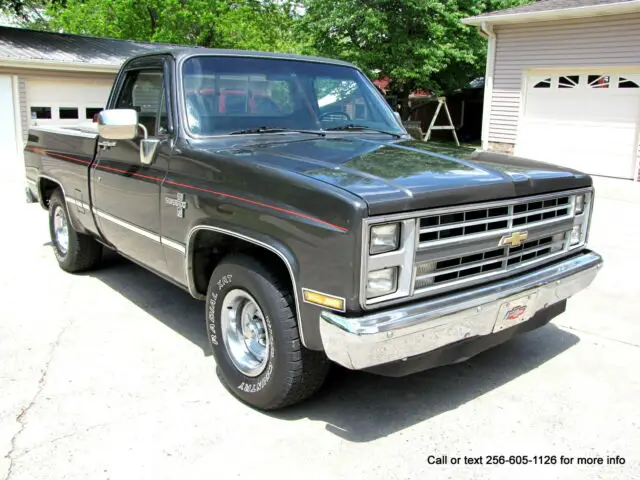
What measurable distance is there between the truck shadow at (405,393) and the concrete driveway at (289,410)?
12 millimetres

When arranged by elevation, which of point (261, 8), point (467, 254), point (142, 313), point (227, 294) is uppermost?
point (261, 8)

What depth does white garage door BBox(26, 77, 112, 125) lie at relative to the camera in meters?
15.4

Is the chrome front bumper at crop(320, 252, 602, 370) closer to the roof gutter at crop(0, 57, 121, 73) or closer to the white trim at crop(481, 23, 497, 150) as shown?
the white trim at crop(481, 23, 497, 150)

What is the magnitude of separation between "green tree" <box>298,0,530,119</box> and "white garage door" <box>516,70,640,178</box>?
269 inches

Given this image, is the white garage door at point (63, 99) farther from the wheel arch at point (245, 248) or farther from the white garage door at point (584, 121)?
the wheel arch at point (245, 248)

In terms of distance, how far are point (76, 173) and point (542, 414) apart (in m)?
4.22

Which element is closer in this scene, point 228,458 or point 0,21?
point 228,458

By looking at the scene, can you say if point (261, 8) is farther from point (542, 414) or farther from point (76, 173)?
point (542, 414)

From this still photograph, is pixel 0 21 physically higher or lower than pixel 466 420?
higher

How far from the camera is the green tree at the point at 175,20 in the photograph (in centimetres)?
2678

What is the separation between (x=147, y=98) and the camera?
4543mm

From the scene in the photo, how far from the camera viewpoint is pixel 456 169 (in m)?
3.39

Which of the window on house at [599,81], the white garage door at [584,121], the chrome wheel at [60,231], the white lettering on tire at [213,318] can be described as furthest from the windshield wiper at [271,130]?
the window on house at [599,81]

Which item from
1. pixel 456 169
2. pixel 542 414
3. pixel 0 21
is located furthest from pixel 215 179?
pixel 0 21
